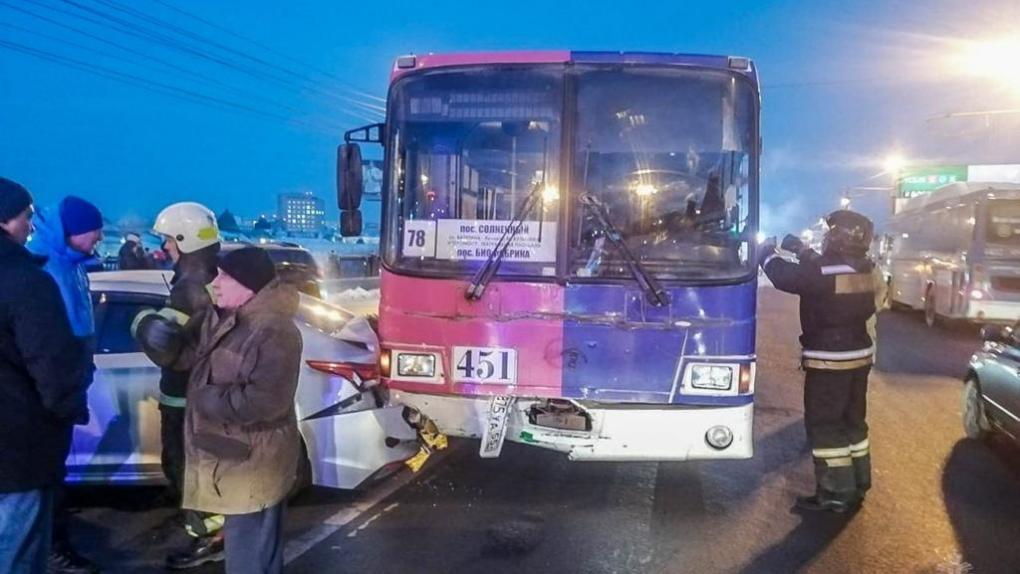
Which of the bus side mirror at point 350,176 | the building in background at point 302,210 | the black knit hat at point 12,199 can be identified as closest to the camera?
the black knit hat at point 12,199

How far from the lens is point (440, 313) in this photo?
574cm

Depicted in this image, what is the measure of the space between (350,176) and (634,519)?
9.63ft

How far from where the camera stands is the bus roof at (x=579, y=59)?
571 centimetres

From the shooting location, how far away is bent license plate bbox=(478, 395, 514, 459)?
560cm

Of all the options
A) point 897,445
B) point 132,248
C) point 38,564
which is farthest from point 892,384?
point 132,248

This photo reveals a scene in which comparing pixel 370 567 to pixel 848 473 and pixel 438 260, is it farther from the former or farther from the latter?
pixel 848 473

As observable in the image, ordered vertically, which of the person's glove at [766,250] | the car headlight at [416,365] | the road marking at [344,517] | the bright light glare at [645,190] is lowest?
the road marking at [344,517]

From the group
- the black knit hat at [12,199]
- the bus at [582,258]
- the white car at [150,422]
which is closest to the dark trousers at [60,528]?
the white car at [150,422]

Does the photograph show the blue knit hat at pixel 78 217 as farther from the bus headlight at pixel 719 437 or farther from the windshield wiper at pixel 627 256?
the bus headlight at pixel 719 437

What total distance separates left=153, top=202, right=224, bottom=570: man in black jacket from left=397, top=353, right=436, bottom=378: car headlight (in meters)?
1.42

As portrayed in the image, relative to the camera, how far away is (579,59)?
5734mm

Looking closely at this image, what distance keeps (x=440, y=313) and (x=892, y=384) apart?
7445 millimetres

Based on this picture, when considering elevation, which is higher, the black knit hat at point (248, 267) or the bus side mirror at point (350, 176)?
the bus side mirror at point (350, 176)

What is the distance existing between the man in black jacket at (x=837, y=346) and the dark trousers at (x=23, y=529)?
4.39 metres
